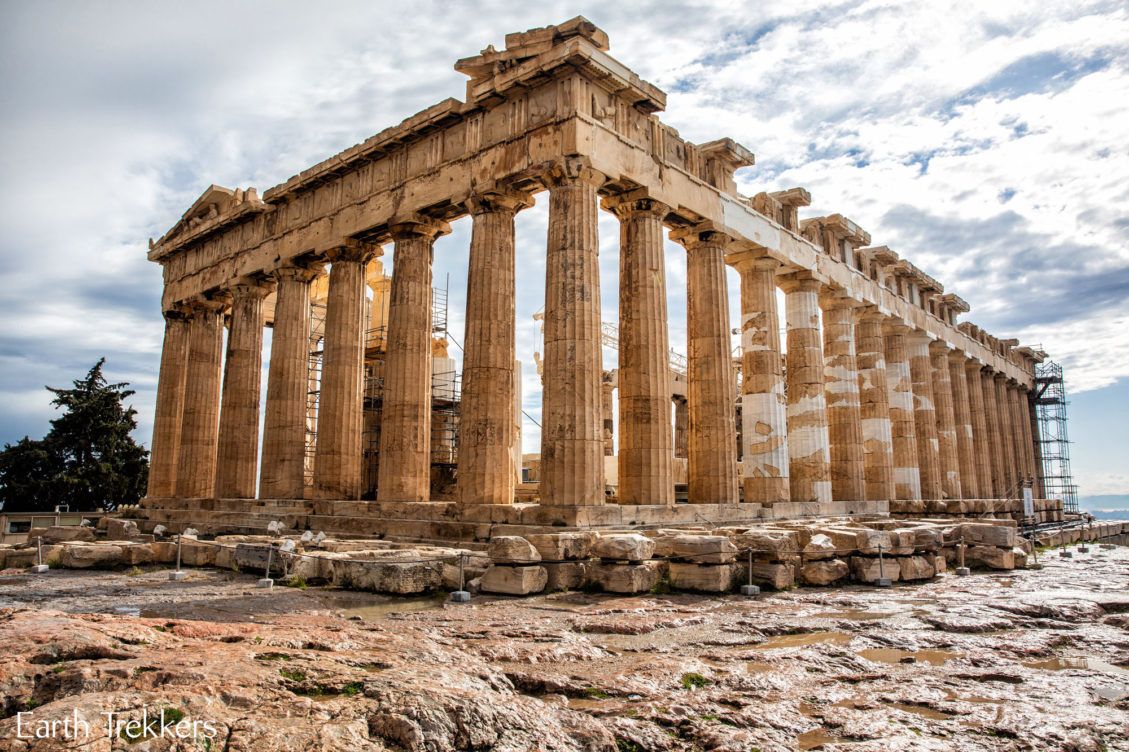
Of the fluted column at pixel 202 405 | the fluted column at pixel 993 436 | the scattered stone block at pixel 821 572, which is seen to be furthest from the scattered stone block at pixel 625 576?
the fluted column at pixel 993 436

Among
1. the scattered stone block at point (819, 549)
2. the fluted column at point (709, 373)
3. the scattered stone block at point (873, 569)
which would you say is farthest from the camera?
the fluted column at point (709, 373)

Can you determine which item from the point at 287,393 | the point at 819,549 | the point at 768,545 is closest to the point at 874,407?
the point at 819,549

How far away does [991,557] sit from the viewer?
14633 millimetres

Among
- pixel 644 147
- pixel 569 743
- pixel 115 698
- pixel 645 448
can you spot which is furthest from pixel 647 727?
pixel 644 147

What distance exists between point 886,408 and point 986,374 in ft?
51.1

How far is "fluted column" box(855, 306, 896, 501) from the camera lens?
2569 cm

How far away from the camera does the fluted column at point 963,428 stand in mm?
32312

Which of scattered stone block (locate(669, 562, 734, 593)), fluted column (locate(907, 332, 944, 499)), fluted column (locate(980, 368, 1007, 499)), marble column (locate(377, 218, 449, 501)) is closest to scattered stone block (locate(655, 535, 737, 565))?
scattered stone block (locate(669, 562, 734, 593))

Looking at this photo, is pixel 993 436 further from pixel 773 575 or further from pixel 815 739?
pixel 815 739

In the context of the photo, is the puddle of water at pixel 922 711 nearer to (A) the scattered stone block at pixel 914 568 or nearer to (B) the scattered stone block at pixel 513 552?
(B) the scattered stone block at pixel 513 552

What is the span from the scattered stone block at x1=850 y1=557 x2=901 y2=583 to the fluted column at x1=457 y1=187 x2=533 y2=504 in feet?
22.9

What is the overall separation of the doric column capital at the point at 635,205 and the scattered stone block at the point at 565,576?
9048 mm

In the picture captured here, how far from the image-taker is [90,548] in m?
14.3

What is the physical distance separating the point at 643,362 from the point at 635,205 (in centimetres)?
362
